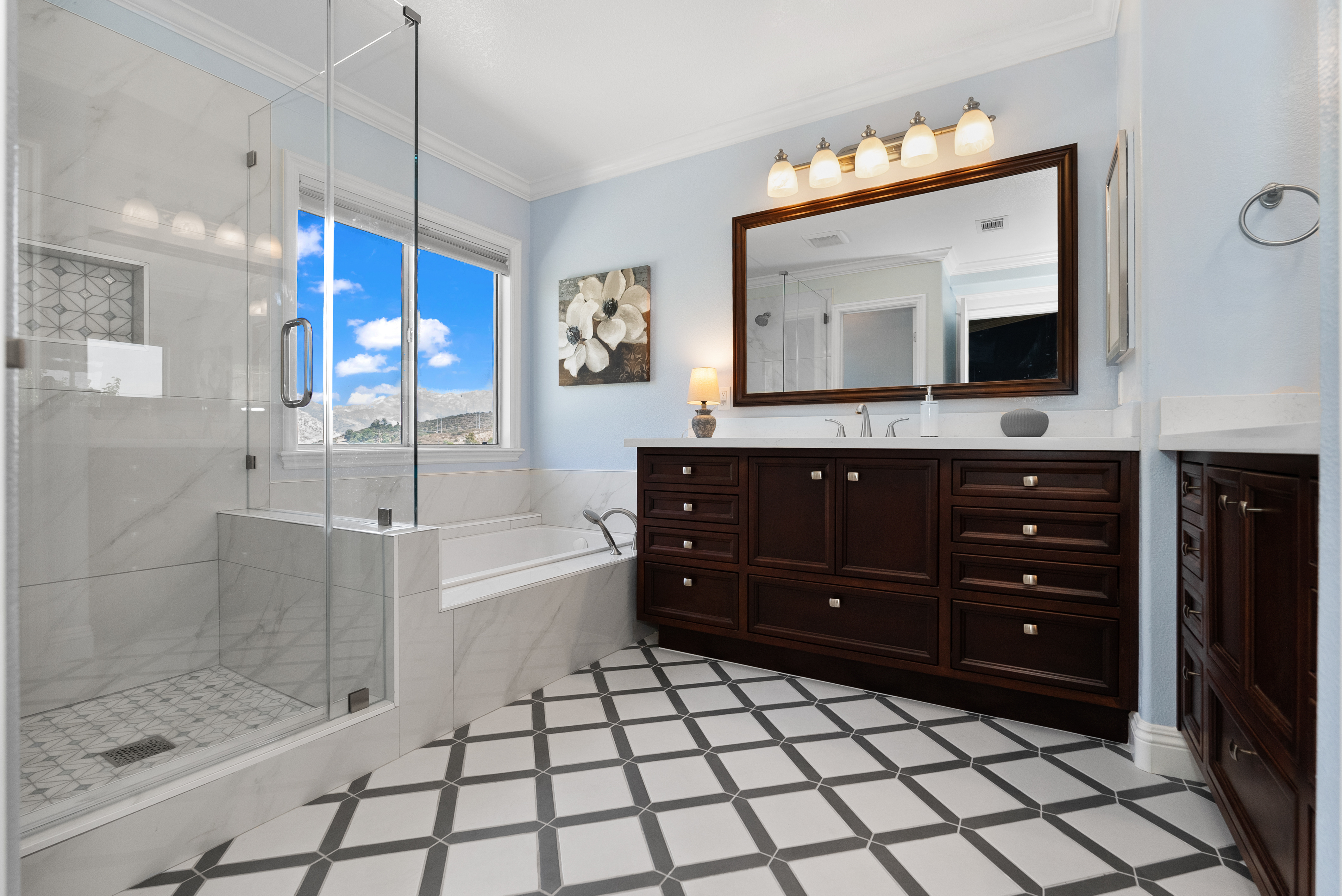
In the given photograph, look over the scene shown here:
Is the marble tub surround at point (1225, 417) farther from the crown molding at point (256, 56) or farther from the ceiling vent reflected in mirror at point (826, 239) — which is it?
the crown molding at point (256, 56)

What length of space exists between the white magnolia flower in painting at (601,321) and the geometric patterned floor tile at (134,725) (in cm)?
221

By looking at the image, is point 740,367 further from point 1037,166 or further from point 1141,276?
point 1141,276

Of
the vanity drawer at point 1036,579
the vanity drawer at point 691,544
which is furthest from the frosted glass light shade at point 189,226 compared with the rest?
the vanity drawer at point 1036,579

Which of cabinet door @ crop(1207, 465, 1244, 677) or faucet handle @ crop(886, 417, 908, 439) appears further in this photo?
faucet handle @ crop(886, 417, 908, 439)

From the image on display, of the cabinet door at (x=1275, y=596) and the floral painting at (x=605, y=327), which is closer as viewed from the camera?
the cabinet door at (x=1275, y=596)

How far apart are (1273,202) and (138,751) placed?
2.92m

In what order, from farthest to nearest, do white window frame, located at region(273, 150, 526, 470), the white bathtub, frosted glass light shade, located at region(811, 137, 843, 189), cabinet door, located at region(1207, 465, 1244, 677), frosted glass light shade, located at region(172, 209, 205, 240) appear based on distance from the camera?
frosted glass light shade, located at region(811, 137, 843, 189), the white bathtub, frosted glass light shade, located at region(172, 209, 205, 240), white window frame, located at region(273, 150, 526, 470), cabinet door, located at region(1207, 465, 1244, 677)

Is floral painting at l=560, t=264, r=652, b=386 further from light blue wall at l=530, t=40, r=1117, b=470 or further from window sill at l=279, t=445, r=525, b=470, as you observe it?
window sill at l=279, t=445, r=525, b=470

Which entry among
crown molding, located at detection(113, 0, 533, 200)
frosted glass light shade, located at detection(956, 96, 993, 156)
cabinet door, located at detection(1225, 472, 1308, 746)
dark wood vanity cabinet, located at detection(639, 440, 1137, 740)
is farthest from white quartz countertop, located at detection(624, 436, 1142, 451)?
crown molding, located at detection(113, 0, 533, 200)

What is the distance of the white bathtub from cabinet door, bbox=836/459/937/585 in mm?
983

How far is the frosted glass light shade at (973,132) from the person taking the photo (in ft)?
7.75

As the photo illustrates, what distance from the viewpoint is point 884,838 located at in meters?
1.41

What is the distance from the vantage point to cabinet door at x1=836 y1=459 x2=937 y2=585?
2.03 meters

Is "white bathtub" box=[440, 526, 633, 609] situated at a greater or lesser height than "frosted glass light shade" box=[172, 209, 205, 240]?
lesser
